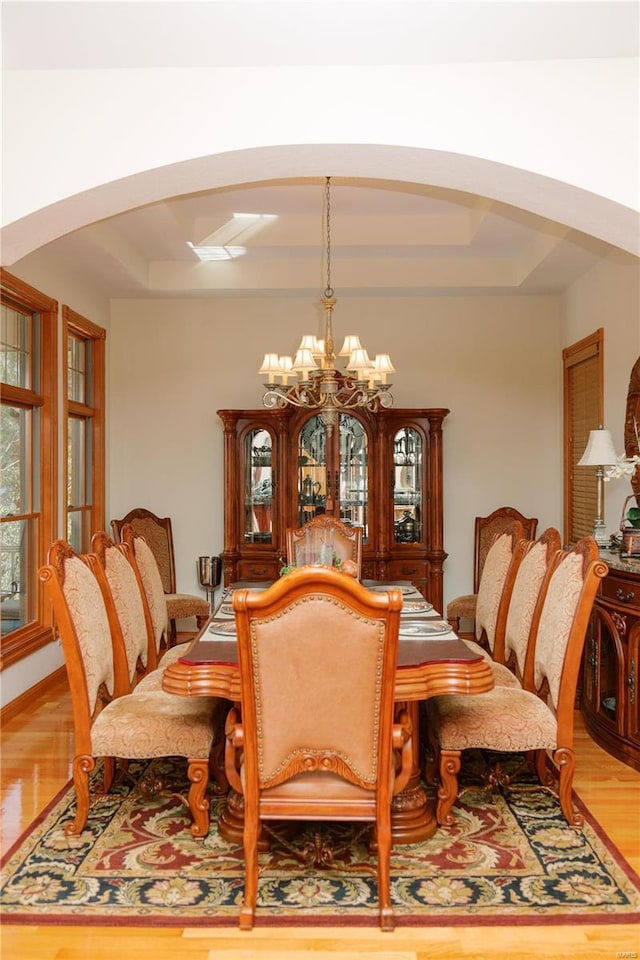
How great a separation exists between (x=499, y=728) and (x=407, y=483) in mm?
3047

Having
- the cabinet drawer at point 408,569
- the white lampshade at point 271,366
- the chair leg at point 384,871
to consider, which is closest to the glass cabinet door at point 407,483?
the cabinet drawer at point 408,569

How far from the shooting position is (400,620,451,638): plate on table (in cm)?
296

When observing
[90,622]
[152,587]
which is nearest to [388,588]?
[152,587]

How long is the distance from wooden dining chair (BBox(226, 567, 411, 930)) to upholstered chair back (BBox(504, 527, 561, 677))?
1.10 metres

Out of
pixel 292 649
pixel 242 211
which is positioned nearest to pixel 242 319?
pixel 242 211

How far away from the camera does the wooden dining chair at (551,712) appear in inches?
105

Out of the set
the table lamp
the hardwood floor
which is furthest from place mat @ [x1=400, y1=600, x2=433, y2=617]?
the hardwood floor

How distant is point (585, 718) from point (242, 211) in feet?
12.2

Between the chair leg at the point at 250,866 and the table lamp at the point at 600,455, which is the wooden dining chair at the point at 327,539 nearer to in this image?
the table lamp at the point at 600,455

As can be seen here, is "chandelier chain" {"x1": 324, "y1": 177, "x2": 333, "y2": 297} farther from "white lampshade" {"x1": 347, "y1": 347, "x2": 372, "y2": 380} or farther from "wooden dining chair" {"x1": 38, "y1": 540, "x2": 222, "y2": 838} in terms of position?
"wooden dining chair" {"x1": 38, "y1": 540, "x2": 222, "y2": 838}

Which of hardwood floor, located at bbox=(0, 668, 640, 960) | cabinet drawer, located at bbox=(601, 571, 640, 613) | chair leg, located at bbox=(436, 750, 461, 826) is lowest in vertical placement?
hardwood floor, located at bbox=(0, 668, 640, 960)

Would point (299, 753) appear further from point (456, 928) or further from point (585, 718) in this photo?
point (585, 718)

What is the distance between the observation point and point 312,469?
5.64 metres

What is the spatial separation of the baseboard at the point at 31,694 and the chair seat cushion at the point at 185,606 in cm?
82
